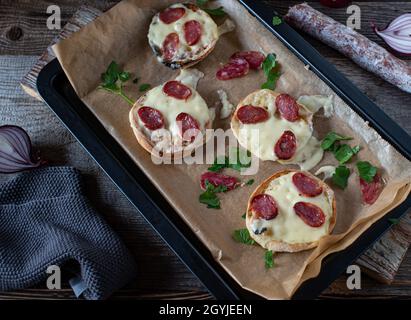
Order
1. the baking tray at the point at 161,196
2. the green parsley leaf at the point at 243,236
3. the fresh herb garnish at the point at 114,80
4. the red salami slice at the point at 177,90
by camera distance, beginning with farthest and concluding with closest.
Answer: the fresh herb garnish at the point at 114,80 < the red salami slice at the point at 177,90 < the green parsley leaf at the point at 243,236 < the baking tray at the point at 161,196

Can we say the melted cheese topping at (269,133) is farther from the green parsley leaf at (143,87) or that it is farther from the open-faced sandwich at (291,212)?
the green parsley leaf at (143,87)

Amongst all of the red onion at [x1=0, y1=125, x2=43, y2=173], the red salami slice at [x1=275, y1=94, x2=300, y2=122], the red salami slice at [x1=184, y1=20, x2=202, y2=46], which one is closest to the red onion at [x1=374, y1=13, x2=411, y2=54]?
the red salami slice at [x1=275, y1=94, x2=300, y2=122]

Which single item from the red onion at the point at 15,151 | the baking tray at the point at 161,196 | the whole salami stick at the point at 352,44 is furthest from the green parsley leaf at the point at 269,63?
the red onion at the point at 15,151

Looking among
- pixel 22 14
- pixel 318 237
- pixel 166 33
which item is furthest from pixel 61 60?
pixel 318 237

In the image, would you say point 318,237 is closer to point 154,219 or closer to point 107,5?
point 154,219

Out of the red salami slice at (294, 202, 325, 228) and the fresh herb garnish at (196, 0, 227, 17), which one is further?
the fresh herb garnish at (196, 0, 227, 17)

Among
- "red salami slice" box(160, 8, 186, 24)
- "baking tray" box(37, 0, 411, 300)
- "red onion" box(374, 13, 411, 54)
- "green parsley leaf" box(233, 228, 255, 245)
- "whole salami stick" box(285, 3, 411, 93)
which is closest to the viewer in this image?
"baking tray" box(37, 0, 411, 300)

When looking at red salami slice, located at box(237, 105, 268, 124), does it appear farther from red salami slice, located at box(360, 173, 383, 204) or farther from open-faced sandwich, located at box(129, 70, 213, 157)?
red salami slice, located at box(360, 173, 383, 204)
